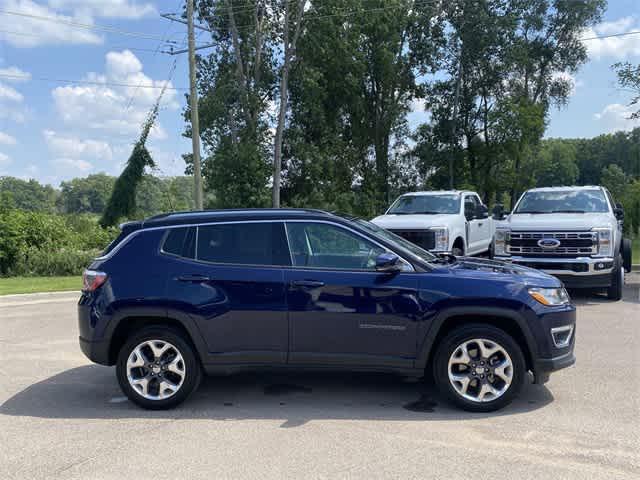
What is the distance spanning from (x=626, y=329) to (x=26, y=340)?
857cm

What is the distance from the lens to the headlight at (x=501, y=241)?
35.9 ft

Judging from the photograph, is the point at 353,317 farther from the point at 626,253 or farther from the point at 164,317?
the point at 626,253

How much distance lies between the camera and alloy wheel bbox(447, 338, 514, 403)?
16.2 feet

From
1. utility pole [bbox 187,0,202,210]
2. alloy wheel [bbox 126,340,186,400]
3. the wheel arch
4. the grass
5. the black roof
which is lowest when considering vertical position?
the grass

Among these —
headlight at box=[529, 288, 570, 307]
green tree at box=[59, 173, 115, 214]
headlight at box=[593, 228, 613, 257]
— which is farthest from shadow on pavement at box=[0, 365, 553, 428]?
green tree at box=[59, 173, 115, 214]

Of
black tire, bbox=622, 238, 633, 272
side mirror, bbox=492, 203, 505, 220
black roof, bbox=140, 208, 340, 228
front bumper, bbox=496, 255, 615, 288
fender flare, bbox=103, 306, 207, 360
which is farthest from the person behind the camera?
black tire, bbox=622, 238, 633, 272

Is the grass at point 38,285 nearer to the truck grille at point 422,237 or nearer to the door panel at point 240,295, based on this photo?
the truck grille at point 422,237

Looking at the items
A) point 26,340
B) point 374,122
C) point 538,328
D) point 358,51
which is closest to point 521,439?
point 538,328

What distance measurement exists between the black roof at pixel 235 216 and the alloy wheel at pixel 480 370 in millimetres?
1643

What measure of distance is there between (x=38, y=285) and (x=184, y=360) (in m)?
11.8

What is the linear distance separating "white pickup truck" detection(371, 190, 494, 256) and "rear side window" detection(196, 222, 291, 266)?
594 centimetres

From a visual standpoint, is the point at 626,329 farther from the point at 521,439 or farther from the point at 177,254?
the point at 177,254

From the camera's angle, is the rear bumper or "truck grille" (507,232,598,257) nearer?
the rear bumper

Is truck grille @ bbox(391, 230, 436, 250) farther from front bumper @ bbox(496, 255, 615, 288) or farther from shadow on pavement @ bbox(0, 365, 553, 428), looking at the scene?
shadow on pavement @ bbox(0, 365, 553, 428)
